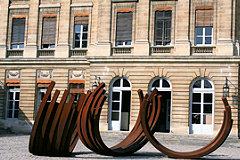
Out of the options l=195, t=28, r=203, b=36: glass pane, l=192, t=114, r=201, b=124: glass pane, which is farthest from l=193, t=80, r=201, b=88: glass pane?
l=195, t=28, r=203, b=36: glass pane

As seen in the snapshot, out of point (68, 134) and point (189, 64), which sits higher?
point (189, 64)

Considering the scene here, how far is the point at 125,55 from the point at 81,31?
355 centimetres

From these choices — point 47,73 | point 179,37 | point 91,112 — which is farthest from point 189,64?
point 91,112

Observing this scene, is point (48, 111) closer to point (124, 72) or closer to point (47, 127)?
point (47, 127)

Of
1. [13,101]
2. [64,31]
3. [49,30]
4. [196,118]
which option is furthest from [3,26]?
[196,118]

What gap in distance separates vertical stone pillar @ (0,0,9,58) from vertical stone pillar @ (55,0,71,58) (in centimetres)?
365

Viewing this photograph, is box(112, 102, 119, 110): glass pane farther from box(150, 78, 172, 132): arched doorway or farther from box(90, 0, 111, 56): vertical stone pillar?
box(90, 0, 111, 56): vertical stone pillar

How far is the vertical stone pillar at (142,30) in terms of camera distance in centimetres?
2153

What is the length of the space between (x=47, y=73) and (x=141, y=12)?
22.7 ft

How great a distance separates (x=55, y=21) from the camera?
23734 millimetres

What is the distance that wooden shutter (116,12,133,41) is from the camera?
22.0 meters

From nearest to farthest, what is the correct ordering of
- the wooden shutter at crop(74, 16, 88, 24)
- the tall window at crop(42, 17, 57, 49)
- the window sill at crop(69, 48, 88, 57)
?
the window sill at crop(69, 48, 88, 57), the wooden shutter at crop(74, 16, 88, 24), the tall window at crop(42, 17, 57, 49)

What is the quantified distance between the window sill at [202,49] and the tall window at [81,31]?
6605 millimetres

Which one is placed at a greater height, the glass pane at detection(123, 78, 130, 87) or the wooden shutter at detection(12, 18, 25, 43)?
the wooden shutter at detection(12, 18, 25, 43)
